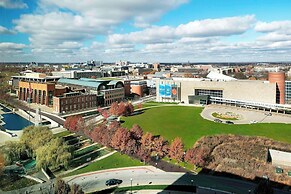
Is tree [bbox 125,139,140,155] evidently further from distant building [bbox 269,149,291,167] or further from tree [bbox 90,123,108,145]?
distant building [bbox 269,149,291,167]

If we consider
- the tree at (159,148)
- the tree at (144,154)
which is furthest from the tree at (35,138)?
the tree at (159,148)

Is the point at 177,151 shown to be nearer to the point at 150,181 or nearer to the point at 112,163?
the point at 150,181

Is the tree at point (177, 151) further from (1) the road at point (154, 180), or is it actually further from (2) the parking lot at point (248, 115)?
(2) the parking lot at point (248, 115)

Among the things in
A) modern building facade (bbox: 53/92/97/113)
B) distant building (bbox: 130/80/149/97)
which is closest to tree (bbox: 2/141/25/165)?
modern building facade (bbox: 53/92/97/113)

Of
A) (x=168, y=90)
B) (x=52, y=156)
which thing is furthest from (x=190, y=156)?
(x=168, y=90)

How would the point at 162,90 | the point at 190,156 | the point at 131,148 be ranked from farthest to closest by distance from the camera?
the point at 162,90
the point at 131,148
the point at 190,156

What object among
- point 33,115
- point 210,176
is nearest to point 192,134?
point 210,176

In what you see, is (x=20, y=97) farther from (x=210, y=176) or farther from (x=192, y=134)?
(x=210, y=176)

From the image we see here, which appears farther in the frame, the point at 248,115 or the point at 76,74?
the point at 76,74
